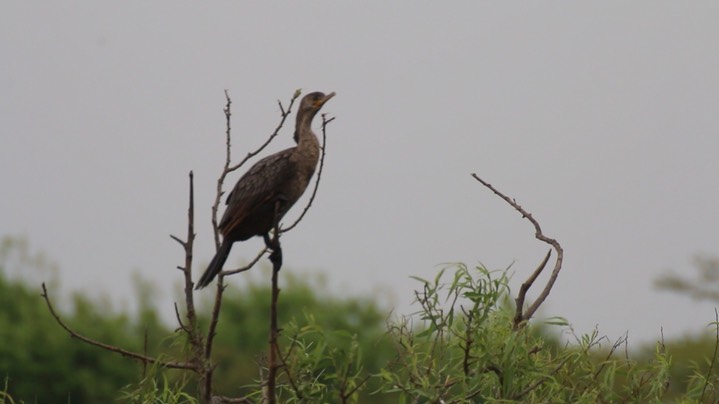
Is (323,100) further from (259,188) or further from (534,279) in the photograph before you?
(534,279)

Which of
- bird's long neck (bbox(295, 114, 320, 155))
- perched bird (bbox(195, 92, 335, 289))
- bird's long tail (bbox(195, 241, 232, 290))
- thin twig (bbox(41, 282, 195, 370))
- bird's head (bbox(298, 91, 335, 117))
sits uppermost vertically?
bird's head (bbox(298, 91, 335, 117))

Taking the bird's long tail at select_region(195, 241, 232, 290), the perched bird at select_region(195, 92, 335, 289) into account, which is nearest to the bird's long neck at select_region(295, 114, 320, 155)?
the perched bird at select_region(195, 92, 335, 289)

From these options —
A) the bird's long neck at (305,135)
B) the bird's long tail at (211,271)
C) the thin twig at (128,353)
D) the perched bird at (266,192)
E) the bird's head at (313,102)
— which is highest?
the bird's head at (313,102)

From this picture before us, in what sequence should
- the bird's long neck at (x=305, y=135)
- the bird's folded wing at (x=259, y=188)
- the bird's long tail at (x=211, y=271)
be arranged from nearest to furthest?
the bird's long tail at (x=211, y=271) → the bird's folded wing at (x=259, y=188) → the bird's long neck at (x=305, y=135)

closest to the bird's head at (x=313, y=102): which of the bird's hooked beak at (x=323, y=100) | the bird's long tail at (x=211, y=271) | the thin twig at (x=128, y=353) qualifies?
the bird's hooked beak at (x=323, y=100)

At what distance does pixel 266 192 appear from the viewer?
20.6 ft

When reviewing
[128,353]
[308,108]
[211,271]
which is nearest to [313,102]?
[308,108]

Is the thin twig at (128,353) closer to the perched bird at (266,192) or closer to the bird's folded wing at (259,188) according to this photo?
the perched bird at (266,192)

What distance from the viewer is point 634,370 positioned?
4.57m

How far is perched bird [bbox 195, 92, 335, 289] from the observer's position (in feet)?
20.6

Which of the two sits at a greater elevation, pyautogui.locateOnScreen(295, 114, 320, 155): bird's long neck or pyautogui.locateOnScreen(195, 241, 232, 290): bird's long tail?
pyautogui.locateOnScreen(295, 114, 320, 155): bird's long neck

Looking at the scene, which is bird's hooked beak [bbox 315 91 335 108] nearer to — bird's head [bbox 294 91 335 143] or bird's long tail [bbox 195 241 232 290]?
bird's head [bbox 294 91 335 143]

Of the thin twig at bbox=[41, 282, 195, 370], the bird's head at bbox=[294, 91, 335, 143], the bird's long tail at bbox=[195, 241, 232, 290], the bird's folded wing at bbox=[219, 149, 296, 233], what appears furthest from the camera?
the bird's head at bbox=[294, 91, 335, 143]

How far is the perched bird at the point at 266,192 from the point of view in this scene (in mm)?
6293
